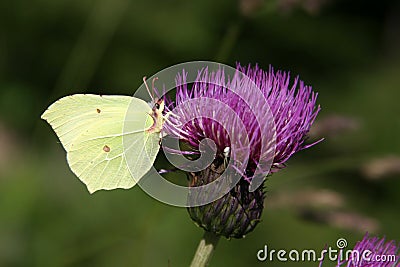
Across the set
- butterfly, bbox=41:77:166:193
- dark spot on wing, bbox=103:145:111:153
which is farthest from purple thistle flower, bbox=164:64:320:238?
dark spot on wing, bbox=103:145:111:153

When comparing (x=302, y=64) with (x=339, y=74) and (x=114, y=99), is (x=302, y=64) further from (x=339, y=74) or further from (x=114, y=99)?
(x=114, y=99)

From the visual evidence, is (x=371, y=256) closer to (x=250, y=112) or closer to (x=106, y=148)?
(x=250, y=112)

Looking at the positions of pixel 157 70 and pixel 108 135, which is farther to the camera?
pixel 157 70

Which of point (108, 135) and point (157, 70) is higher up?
point (157, 70)

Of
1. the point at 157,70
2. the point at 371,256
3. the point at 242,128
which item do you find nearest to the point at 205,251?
the point at 242,128

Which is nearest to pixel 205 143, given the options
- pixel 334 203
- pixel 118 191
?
pixel 334 203

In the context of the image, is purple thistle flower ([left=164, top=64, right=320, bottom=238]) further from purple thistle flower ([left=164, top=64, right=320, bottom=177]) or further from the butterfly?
the butterfly

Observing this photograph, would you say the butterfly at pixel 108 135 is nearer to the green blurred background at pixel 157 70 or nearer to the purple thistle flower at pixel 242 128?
the purple thistle flower at pixel 242 128

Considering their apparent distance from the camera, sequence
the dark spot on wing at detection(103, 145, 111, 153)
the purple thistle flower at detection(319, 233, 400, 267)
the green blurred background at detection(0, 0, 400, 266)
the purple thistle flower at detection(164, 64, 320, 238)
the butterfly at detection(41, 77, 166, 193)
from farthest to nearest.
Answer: the green blurred background at detection(0, 0, 400, 266) → the dark spot on wing at detection(103, 145, 111, 153) → the butterfly at detection(41, 77, 166, 193) → the purple thistle flower at detection(164, 64, 320, 238) → the purple thistle flower at detection(319, 233, 400, 267)
